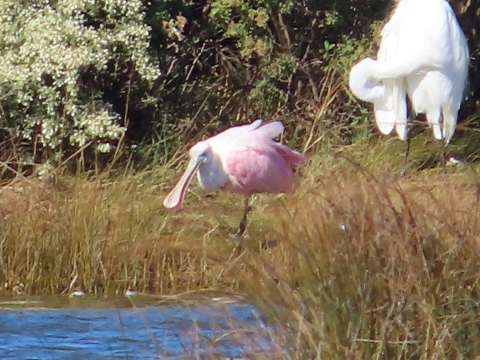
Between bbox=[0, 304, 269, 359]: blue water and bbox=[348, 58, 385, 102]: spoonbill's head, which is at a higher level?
bbox=[348, 58, 385, 102]: spoonbill's head

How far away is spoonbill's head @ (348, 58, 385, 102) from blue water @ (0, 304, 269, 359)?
12.5 feet

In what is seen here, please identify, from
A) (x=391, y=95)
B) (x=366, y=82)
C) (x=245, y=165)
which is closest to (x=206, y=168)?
Result: (x=245, y=165)

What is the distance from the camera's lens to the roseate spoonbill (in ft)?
31.8

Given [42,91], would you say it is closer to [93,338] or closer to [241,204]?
[241,204]

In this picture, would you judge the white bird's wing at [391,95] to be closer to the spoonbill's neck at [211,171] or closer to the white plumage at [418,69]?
the white plumage at [418,69]

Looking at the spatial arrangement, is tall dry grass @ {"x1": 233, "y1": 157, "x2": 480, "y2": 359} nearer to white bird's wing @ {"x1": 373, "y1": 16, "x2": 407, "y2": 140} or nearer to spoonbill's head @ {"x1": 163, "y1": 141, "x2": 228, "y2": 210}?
spoonbill's head @ {"x1": 163, "y1": 141, "x2": 228, "y2": 210}

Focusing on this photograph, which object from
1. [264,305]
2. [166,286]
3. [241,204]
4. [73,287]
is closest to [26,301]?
[73,287]

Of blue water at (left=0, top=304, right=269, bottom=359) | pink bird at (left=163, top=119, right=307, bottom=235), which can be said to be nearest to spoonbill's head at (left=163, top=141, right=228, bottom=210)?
pink bird at (left=163, top=119, right=307, bottom=235)

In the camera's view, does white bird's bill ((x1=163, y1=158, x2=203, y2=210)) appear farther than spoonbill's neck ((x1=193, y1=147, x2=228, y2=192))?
No

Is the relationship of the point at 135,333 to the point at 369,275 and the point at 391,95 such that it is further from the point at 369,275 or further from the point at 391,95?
the point at 391,95

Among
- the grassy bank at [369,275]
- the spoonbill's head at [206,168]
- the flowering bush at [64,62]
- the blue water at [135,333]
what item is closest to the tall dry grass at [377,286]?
the grassy bank at [369,275]

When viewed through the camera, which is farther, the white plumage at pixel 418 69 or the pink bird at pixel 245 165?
the white plumage at pixel 418 69

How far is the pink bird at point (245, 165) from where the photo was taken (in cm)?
780

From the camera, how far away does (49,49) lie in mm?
9938
